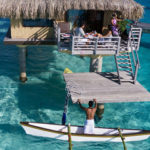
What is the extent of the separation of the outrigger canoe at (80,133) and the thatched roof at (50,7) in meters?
6.41

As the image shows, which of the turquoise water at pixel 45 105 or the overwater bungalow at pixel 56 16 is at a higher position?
the overwater bungalow at pixel 56 16

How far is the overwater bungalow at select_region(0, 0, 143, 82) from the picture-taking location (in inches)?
574

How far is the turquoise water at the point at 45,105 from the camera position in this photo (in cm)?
1395

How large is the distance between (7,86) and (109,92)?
9.11m

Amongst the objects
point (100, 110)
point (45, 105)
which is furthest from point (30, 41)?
point (100, 110)

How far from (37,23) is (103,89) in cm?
632

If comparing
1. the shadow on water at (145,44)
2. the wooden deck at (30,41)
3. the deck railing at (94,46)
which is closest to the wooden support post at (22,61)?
the wooden deck at (30,41)

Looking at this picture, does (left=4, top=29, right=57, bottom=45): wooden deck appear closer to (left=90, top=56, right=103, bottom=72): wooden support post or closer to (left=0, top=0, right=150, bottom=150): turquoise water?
(left=90, top=56, right=103, bottom=72): wooden support post

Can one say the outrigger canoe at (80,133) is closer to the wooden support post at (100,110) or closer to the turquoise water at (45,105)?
the turquoise water at (45,105)

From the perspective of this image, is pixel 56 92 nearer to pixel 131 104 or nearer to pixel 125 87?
pixel 131 104

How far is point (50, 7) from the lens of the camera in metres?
14.6

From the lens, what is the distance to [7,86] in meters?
18.7

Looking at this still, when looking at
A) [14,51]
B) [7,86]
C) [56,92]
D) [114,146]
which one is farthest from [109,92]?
[14,51]

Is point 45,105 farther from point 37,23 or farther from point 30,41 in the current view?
point 37,23
